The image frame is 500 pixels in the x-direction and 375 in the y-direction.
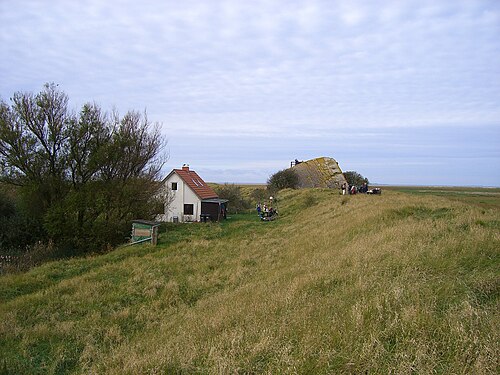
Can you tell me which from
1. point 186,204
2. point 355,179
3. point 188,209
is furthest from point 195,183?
point 355,179

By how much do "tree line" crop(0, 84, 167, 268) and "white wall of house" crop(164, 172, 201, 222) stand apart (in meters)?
9.92

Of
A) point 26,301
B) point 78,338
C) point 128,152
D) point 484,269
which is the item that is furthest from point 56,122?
point 484,269

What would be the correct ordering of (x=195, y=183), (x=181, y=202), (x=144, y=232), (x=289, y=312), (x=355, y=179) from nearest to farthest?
(x=289, y=312) → (x=144, y=232) → (x=181, y=202) → (x=195, y=183) → (x=355, y=179)

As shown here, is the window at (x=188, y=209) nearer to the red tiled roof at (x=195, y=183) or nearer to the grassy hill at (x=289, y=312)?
the red tiled roof at (x=195, y=183)

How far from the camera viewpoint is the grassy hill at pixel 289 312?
12.7ft

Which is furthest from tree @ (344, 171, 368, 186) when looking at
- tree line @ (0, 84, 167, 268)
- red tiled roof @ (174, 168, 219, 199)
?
tree line @ (0, 84, 167, 268)

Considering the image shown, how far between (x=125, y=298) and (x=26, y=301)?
2337 mm

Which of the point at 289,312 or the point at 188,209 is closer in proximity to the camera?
the point at 289,312

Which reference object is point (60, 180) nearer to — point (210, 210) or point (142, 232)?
point (142, 232)

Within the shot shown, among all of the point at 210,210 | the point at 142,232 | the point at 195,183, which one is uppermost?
the point at 195,183

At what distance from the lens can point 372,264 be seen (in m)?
7.02

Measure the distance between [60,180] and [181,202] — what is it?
12.3 meters

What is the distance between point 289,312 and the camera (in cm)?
537

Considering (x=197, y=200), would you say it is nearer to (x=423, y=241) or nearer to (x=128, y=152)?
(x=128, y=152)
